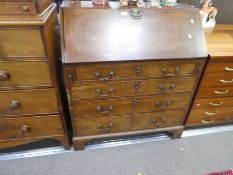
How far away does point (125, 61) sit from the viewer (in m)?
1.13

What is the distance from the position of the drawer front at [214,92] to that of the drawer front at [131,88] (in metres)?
0.14

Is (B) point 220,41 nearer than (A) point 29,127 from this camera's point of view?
No

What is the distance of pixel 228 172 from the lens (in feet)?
4.73

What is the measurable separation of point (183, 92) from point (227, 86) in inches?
15.9

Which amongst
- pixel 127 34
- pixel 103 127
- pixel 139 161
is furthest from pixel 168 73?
pixel 139 161

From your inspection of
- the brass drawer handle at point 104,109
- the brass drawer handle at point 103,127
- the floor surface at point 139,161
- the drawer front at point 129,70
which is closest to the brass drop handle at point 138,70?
the drawer front at point 129,70

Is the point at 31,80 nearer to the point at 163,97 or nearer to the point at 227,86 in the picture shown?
the point at 163,97

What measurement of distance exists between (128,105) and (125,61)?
15.0 inches

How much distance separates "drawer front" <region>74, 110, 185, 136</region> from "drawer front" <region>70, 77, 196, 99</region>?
226mm

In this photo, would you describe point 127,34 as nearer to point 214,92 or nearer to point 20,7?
point 20,7

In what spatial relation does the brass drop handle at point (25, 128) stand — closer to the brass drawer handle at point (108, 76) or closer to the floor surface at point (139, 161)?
the floor surface at point (139, 161)

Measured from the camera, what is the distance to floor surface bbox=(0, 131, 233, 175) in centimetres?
141

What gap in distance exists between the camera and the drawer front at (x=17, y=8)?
88 centimetres

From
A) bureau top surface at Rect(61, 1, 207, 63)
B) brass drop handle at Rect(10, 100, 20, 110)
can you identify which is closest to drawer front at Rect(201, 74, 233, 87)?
bureau top surface at Rect(61, 1, 207, 63)
